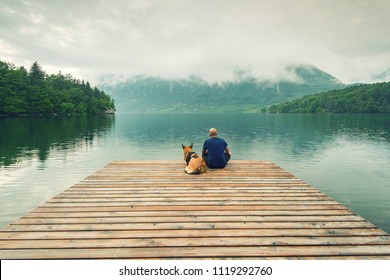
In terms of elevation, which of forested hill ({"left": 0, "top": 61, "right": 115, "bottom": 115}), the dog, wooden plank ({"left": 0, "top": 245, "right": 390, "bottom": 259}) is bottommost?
wooden plank ({"left": 0, "top": 245, "right": 390, "bottom": 259})

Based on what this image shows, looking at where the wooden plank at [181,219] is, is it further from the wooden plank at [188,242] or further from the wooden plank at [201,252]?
the wooden plank at [201,252]

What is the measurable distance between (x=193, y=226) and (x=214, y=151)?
6.40 m

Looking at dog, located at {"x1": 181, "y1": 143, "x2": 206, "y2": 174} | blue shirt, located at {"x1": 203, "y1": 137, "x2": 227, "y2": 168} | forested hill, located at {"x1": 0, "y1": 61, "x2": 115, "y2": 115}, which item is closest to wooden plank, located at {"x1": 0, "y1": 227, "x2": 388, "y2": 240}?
dog, located at {"x1": 181, "y1": 143, "x2": 206, "y2": 174}

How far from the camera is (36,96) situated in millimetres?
107250

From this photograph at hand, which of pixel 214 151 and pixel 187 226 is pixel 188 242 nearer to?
pixel 187 226

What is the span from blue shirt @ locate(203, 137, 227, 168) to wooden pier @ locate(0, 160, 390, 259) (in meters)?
2.60

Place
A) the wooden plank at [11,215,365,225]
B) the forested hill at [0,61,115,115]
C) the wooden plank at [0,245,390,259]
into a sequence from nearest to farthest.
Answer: the wooden plank at [0,245,390,259], the wooden plank at [11,215,365,225], the forested hill at [0,61,115,115]

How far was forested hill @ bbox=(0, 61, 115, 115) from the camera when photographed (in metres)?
97.0

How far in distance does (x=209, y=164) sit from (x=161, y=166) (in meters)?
2.74

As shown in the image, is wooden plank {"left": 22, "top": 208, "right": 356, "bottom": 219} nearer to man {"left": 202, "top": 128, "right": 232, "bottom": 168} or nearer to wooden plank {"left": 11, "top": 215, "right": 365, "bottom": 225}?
wooden plank {"left": 11, "top": 215, "right": 365, "bottom": 225}

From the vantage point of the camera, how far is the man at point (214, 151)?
12.0 metres

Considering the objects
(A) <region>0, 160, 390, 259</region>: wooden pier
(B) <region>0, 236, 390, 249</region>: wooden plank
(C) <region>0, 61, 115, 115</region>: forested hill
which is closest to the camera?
(A) <region>0, 160, 390, 259</region>: wooden pier

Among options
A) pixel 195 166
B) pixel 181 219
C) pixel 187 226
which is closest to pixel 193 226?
pixel 187 226

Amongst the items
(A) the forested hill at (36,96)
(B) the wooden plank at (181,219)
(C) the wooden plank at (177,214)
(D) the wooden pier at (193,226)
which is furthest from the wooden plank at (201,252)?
(A) the forested hill at (36,96)
